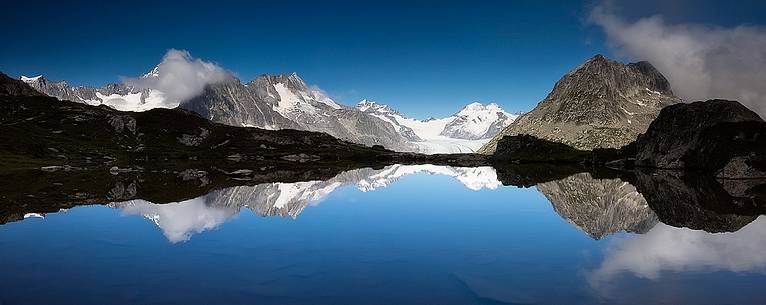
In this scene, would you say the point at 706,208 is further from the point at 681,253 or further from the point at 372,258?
the point at 372,258

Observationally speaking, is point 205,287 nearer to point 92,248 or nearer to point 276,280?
point 276,280

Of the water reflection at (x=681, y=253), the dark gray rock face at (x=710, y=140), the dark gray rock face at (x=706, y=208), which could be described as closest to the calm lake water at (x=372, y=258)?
the water reflection at (x=681, y=253)

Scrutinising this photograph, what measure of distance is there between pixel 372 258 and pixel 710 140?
158m

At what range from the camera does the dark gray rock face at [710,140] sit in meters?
131

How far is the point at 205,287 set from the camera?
24.7 metres

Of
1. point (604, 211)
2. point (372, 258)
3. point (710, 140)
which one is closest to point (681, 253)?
point (372, 258)

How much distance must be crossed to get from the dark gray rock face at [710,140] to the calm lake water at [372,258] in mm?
98255

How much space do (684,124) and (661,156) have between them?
1304cm

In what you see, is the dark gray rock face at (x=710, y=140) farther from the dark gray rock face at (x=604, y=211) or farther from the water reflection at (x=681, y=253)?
the water reflection at (x=681, y=253)

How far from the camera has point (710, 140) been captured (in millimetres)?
153875

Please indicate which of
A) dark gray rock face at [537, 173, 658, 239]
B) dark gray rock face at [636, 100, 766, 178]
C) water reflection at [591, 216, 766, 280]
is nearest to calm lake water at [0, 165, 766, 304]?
water reflection at [591, 216, 766, 280]

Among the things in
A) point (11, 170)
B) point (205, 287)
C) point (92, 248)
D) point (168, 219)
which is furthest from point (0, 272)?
point (11, 170)

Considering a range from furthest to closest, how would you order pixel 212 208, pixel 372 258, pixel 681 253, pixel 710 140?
pixel 710 140 < pixel 212 208 < pixel 681 253 < pixel 372 258

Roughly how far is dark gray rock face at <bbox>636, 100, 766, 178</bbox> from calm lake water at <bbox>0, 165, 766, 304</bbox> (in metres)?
98.3
